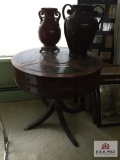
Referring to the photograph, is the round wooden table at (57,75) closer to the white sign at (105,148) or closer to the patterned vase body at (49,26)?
the patterned vase body at (49,26)

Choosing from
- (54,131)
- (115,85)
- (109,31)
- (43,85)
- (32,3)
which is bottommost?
(54,131)

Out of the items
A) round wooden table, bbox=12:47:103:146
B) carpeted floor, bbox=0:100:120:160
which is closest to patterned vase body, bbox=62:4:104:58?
round wooden table, bbox=12:47:103:146

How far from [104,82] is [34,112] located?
2.50 ft

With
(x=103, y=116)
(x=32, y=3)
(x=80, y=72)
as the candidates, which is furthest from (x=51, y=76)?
(x=32, y=3)

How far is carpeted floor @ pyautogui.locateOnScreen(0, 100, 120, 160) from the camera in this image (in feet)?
4.67

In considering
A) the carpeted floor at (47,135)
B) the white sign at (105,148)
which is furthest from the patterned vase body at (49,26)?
the white sign at (105,148)

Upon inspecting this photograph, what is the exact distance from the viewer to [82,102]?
1968 mm

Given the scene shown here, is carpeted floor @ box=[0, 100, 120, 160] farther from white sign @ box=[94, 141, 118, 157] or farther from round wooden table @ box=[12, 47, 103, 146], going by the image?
round wooden table @ box=[12, 47, 103, 146]

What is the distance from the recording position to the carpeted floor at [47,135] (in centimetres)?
142

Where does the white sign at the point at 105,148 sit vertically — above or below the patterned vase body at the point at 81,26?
below

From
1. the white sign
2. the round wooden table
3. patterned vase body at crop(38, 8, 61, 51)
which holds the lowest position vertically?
the white sign

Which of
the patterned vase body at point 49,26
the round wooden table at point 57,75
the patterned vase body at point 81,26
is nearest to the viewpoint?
the round wooden table at point 57,75

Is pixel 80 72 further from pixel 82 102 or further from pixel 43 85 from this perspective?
pixel 82 102

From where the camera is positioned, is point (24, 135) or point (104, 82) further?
point (104, 82)
